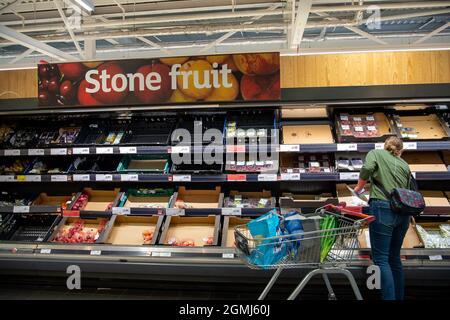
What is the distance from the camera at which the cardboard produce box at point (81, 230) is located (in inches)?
138

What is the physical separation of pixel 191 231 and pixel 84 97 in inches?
70.8

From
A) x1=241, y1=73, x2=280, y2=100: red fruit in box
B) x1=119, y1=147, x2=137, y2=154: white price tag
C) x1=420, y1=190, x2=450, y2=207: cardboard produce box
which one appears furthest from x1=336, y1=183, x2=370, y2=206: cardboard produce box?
x1=119, y1=147, x2=137, y2=154: white price tag

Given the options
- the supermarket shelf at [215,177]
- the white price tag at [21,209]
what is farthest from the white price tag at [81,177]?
the white price tag at [21,209]

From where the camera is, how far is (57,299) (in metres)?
3.15

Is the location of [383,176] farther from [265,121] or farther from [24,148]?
[24,148]

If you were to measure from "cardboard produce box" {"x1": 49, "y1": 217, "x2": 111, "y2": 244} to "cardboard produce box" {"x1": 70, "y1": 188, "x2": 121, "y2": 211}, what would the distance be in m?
0.15

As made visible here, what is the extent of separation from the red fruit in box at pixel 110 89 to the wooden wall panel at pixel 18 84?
2.80 ft

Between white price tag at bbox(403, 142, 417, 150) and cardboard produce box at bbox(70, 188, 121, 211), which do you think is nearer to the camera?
white price tag at bbox(403, 142, 417, 150)

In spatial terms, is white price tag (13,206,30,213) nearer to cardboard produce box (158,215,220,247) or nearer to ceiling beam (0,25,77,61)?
cardboard produce box (158,215,220,247)

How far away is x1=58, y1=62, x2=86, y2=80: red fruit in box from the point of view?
137 inches

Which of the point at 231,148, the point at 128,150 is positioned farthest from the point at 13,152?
the point at 231,148
